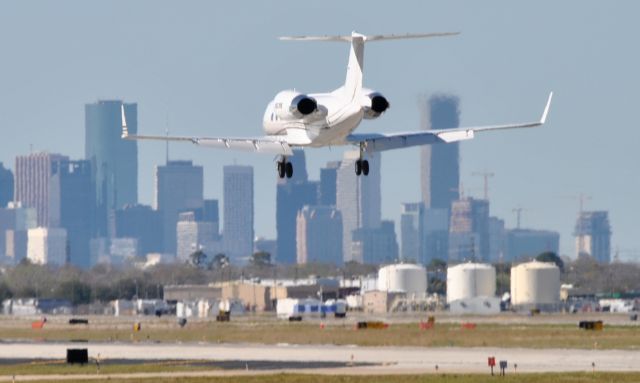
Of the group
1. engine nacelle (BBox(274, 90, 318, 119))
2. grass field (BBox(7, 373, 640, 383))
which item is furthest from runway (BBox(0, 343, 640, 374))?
engine nacelle (BBox(274, 90, 318, 119))

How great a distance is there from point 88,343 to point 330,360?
36.7 meters

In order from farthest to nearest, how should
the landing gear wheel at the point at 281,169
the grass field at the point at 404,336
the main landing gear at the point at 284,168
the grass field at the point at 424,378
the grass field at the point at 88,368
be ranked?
1. the grass field at the point at 404,336
2. the grass field at the point at 88,368
3. the grass field at the point at 424,378
4. the landing gear wheel at the point at 281,169
5. the main landing gear at the point at 284,168

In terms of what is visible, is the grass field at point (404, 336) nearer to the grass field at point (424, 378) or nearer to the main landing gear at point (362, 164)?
the grass field at point (424, 378)

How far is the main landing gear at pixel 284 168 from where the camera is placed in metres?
119

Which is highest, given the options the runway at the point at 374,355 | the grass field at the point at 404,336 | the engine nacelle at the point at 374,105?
the engine nacelle at the point at 374,105

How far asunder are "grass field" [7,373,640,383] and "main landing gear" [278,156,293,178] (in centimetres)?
1266

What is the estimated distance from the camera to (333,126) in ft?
379

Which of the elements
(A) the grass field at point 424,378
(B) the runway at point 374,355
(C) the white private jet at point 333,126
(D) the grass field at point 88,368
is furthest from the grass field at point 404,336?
(C) the white private jet at point 333,126

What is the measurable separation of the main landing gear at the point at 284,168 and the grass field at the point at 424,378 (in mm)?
12659

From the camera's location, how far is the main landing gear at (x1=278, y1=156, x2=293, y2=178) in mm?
119125

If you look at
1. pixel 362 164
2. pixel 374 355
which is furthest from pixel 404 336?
pixel 362 164

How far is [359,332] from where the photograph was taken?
184 m

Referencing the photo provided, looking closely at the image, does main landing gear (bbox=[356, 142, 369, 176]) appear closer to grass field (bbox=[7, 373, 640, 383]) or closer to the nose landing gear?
the nose landing gear

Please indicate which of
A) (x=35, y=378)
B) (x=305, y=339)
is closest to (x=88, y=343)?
(x=305, y=339)
